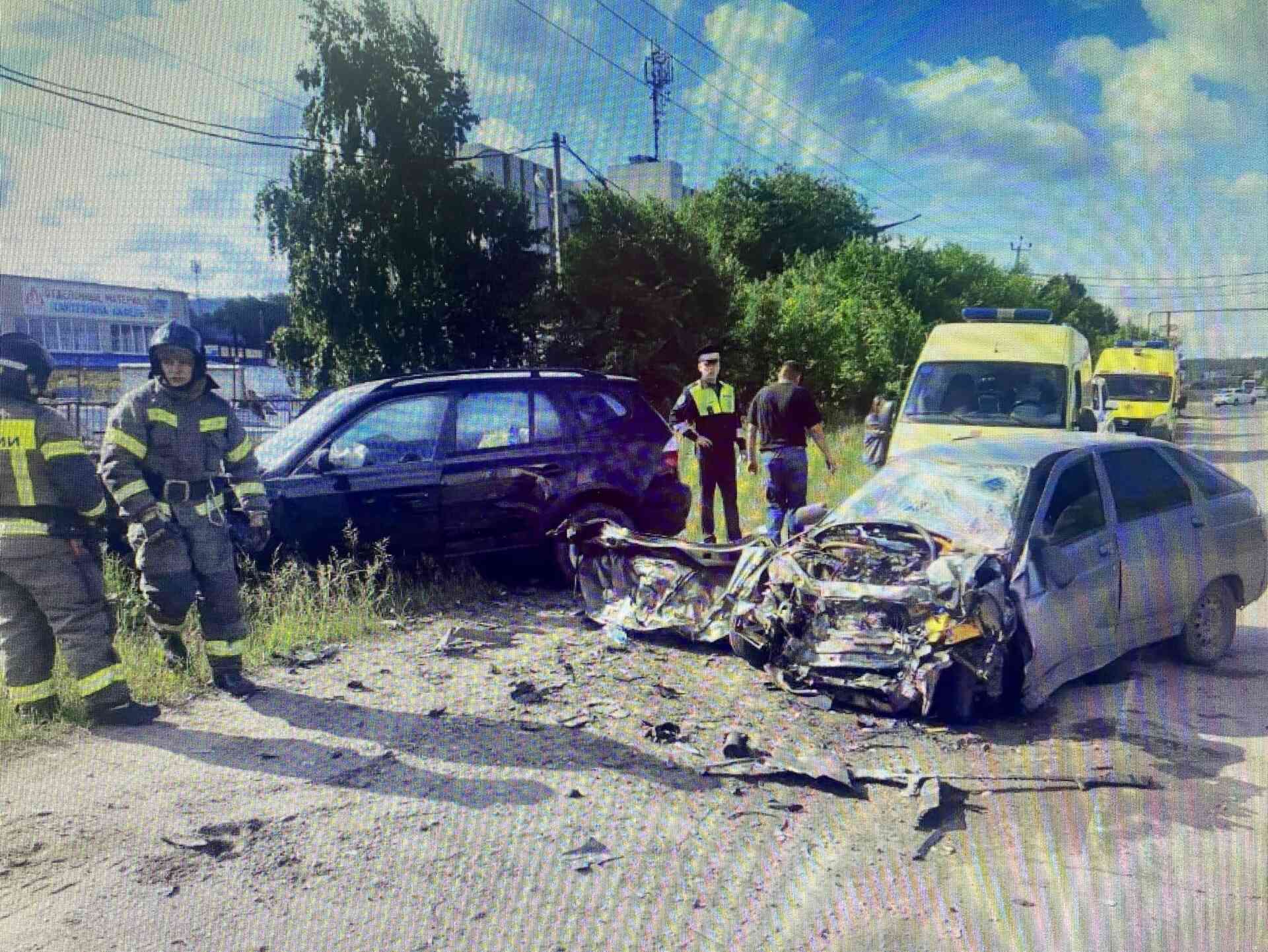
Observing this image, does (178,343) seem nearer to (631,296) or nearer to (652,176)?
(631,296)

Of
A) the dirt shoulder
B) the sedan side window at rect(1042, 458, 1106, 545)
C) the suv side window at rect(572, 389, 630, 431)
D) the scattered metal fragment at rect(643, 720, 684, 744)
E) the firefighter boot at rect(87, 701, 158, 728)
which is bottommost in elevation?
the dirt shoulder

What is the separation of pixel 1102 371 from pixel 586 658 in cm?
2004

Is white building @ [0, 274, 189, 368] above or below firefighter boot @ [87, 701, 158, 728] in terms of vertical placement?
above

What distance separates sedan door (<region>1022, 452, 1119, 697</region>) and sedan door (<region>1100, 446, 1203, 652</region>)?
0.13 m

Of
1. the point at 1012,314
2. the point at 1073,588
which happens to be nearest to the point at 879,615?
the point at 1073,588

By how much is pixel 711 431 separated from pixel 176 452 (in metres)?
4.46

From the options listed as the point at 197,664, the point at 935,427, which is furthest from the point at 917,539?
the point at 935,427

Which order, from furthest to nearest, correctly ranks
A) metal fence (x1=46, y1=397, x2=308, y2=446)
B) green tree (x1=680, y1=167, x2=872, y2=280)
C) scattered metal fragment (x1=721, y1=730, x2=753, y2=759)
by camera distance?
1. green tree (x1=680, y1=167, x2=872, y2=280)
2. metal fence (x1=46, y1=397, x2=308, y2=446)
3. scattered metal fragment (x1=721, y1=730, x2=753, y2=759)

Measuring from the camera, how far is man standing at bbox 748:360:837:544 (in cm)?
807

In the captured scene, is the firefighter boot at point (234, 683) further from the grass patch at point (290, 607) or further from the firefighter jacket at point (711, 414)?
the firefighter jacket at point (711, 414)

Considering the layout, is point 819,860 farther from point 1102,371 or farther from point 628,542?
point 1102,371

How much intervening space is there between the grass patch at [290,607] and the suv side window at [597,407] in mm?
1533

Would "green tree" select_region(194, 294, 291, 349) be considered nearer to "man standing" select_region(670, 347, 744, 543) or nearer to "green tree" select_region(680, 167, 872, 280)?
"green tree" select_region(680, 167, 872, 280)

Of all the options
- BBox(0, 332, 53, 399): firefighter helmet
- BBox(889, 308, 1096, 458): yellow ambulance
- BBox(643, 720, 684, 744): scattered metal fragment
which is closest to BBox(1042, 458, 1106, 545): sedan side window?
BBox(643, 720, 684, 744): scattered metal fragment
